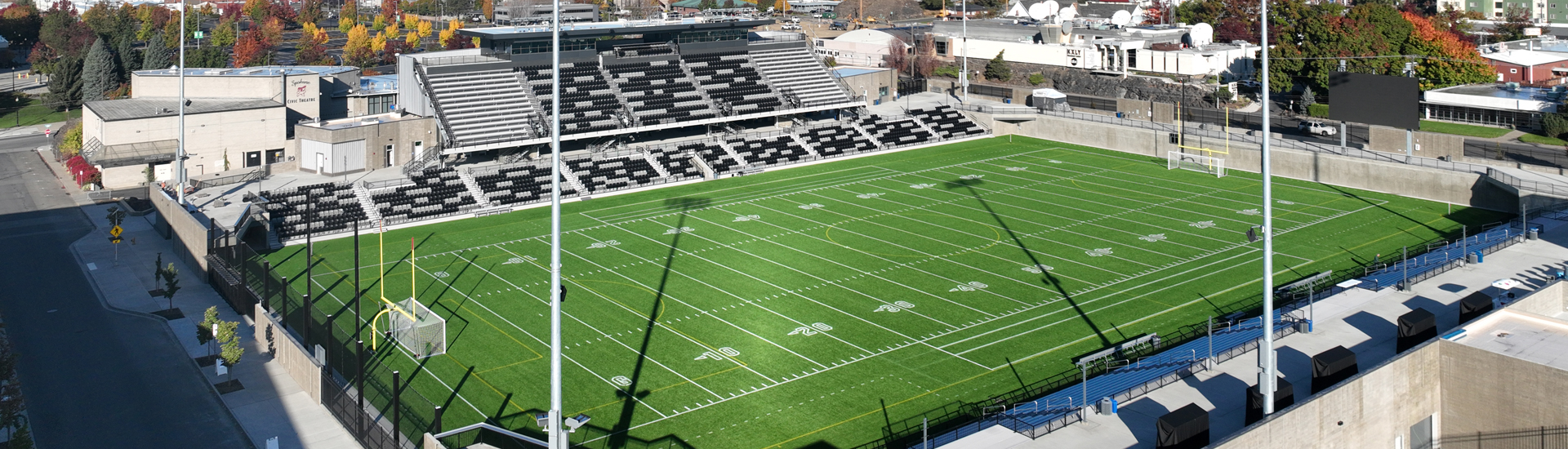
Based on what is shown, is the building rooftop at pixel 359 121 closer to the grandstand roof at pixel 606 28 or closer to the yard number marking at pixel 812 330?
the grandstand roof at pixel 606 28

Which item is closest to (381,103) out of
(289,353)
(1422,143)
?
(289,353)

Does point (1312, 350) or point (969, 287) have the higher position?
point (969, 287)

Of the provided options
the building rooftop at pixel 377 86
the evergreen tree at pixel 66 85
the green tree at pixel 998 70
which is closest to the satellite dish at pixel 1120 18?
the green tree at pixel 998 70

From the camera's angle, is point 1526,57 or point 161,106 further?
point 1526,57

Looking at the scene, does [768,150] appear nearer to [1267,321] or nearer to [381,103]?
[381,103]

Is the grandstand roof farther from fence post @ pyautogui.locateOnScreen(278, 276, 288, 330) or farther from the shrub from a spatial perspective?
the shrub

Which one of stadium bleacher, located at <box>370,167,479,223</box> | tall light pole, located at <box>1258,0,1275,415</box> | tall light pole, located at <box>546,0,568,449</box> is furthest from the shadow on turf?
stadium bleacher, located at <box>370,167,479,223</box>
